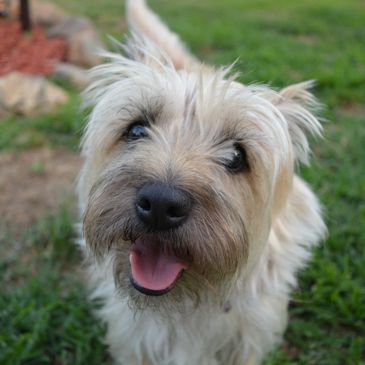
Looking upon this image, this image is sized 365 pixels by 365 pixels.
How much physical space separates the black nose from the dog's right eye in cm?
49

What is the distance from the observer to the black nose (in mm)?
1749

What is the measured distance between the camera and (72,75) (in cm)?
627

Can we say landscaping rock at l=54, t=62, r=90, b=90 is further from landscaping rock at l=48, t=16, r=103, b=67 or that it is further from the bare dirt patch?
the bare dirt patch

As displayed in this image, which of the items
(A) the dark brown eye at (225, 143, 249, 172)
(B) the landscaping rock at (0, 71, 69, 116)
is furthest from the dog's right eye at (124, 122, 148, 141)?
(B) the landscaping rock at (0, 71, 69, 116)

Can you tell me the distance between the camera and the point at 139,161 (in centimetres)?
196

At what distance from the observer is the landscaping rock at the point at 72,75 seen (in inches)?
243

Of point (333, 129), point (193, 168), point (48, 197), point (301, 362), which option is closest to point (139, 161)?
point (193, 168)

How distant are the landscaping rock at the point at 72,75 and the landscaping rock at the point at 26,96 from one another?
56 cm

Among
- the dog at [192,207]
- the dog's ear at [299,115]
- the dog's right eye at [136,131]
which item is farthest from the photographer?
the dog's ear at [299,115]

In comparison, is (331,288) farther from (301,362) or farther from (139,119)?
(139,119)

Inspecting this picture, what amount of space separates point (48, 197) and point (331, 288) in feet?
7.61

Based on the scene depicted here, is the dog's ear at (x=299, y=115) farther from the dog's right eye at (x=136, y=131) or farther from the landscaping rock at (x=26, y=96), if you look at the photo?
the landscaping rock at (x=26, y=96)

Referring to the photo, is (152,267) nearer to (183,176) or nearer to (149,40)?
(183,176)

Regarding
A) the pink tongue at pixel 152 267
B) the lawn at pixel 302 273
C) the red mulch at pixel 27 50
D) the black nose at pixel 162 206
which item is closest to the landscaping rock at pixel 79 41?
the red mulch at pixel 27 50
